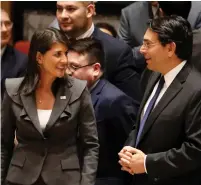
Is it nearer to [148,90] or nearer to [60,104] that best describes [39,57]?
[60,104]

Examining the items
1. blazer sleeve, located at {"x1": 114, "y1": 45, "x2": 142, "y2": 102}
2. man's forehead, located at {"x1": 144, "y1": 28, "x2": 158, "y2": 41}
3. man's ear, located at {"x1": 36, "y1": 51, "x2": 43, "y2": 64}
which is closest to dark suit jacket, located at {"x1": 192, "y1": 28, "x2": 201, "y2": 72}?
man's forehead, located at {"x1": 144, "y1": 28, "x2": 158, "y2": 41}

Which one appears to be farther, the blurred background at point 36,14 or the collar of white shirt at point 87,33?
the blurred background at point 36,14

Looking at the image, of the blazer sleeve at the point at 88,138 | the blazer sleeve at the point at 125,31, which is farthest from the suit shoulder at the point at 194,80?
the blazer sleeve at the point at 125,31

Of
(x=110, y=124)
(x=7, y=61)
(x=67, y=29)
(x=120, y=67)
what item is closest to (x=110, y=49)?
(x=120, y=67)

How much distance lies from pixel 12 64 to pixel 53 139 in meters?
0.88

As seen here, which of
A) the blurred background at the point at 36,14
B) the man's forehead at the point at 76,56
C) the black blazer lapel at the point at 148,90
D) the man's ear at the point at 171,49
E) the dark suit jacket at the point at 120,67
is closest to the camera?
the man's ear at the point at 171,49

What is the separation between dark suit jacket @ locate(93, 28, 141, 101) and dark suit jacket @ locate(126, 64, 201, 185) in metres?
0.69

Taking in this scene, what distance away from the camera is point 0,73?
8.95 ft

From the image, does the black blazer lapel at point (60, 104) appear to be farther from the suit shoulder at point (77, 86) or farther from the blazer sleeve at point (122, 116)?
the blazer sleeve at point (122, 116)

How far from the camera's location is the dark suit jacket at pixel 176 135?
1.88 m

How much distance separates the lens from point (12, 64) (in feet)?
9.08

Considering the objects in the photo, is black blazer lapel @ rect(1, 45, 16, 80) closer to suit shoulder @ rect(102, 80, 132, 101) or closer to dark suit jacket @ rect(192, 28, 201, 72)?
suit shoulder @ rect(102, 80, 132, 101)

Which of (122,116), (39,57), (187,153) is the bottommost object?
(122,116)

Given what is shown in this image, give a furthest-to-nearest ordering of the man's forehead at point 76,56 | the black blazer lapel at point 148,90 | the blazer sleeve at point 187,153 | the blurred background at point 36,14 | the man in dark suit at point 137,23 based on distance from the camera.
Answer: the blurred background at point 36,14
the man in dark suit at point 137,23
the man's forehead at point 76,56
the black blazer lapel at point 148,90
the blazer sleeve at point 187,153
